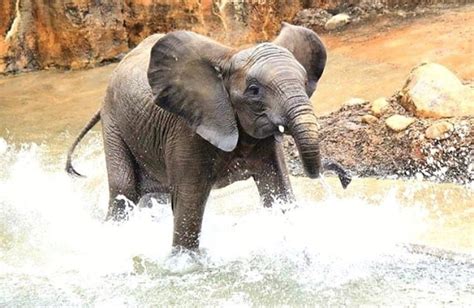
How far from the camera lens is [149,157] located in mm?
5586

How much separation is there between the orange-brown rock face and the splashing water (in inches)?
235

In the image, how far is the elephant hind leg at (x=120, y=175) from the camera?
19.1 ft

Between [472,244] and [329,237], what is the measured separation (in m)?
0.90

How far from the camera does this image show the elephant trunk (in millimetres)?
4062

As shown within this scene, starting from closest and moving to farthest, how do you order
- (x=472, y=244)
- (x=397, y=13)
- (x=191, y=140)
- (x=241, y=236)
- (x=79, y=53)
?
(x=191, y=140)
(x=472, y=244)
(x=241, y=236)
(x=397, y=13)
(x=79, y=53)

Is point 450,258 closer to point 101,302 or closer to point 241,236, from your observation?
point 241,236

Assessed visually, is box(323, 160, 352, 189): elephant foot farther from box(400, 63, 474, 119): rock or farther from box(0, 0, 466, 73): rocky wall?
box(0, 0, 466, 73): rocky wall

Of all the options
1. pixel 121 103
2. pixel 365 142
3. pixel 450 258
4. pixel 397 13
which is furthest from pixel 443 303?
pixel 397 13

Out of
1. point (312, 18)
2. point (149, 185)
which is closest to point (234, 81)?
point (149, 185)

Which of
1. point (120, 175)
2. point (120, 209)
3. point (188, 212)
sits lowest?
point (120, 209)

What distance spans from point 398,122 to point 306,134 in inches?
153

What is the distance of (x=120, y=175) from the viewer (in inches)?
230

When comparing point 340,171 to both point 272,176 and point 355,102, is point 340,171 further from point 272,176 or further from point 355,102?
point 355,102

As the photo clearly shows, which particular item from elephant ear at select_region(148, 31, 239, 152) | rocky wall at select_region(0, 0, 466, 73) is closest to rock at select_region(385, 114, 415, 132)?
elephant ear at select_region(148, 31, 239, 152)
